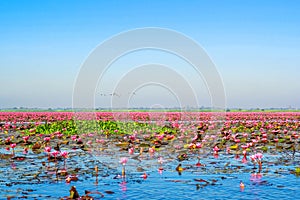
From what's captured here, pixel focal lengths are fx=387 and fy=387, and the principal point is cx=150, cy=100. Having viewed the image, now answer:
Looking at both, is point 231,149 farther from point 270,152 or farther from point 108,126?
point 108,126

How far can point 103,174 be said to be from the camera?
363 inches

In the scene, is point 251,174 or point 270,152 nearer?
point 251,174

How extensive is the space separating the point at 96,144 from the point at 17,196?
7.87 metres

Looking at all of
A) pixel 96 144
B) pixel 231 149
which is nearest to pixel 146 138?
pixel 96 144

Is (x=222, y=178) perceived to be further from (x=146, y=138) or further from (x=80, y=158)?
(x=146, y=138)

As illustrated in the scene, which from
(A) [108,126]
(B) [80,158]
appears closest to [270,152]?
(B) [80,158]

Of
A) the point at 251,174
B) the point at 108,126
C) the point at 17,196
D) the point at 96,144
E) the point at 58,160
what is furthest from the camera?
the point at 108,126

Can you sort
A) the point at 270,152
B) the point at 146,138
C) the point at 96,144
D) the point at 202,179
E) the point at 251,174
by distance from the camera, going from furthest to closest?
the point at 146,138, the point at 96,144, the point at 270,152, the point at 251,174, the point at 202,179

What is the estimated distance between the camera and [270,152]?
1300 centimetres

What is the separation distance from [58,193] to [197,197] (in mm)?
2616

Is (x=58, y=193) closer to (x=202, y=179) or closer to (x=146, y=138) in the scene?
(x=202, y=179)

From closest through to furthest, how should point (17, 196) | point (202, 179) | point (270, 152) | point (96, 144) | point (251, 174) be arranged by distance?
point (17, 196) < point (202, 179) < point (251, 174) < point (270, 152) < point (96, 144)

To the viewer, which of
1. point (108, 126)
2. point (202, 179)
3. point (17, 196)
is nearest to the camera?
point (17, 196)

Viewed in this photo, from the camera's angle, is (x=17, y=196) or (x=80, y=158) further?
(x=80, y=158)
